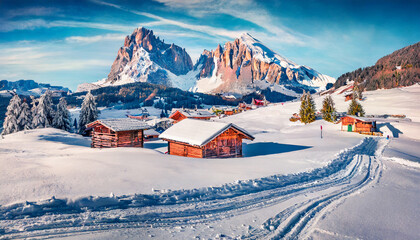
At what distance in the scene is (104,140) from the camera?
27.3 metres

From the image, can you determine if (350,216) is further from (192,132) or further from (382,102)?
(382,102)

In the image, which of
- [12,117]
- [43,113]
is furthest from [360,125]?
[12,117]

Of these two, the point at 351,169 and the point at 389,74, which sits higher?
the point at 389,74

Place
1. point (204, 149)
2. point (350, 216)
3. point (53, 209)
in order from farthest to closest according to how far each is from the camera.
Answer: point (204, 149) → point (350, 216) → point (53, 209)

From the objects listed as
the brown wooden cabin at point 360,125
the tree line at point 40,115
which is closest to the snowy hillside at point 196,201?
the brown wooden cabin at point 360,125

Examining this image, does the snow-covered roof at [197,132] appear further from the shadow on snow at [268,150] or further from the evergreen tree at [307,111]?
the evergreen tree at [307,111]

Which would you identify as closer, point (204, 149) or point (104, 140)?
point (204, 149)

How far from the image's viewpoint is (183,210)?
8.82 meters

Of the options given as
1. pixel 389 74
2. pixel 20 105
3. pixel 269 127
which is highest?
pixel 389 74

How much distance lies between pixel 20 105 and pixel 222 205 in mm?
53570

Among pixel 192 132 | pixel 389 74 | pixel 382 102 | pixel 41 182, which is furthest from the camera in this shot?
pixel 389 74

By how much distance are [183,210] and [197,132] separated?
14.3 m

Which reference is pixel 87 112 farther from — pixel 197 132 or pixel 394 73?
pixel 394 73

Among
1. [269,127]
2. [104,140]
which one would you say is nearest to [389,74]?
[269,127]
